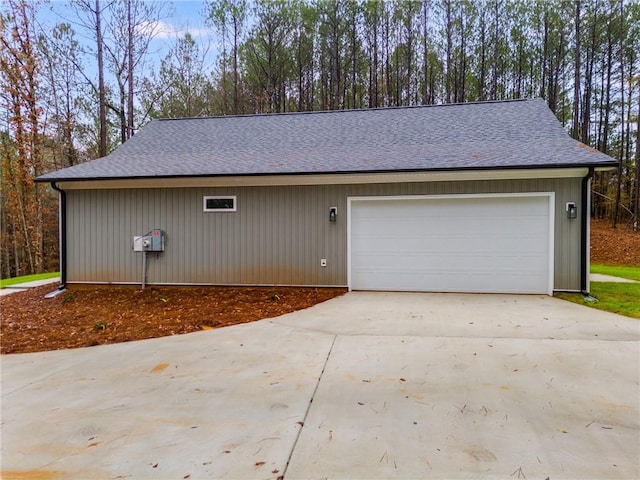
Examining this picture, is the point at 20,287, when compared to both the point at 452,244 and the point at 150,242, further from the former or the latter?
the point at 452,244

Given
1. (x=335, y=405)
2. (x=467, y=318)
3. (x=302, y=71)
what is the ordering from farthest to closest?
(x=302, y=71), (x=467, y=318), (x=335, y=405)

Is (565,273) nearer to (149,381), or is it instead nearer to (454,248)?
(454,248)

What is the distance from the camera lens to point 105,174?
728 centimetres

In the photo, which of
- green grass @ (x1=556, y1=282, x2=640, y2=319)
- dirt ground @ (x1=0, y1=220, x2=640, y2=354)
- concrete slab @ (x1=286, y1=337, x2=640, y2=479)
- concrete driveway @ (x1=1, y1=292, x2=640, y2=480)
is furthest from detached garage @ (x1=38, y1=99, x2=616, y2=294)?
concrete slab @ (x1=286, y1=337, x2=640, y2=479)

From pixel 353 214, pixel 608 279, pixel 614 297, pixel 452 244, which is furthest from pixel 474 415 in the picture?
pixel 608 279

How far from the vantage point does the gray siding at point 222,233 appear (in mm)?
7074

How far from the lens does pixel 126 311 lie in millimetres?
5742

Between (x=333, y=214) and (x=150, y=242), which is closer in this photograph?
(x=333, y=214)

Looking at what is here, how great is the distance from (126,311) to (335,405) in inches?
184

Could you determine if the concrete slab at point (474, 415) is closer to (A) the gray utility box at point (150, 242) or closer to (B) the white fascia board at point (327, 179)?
(B) the white fascia board at point (327, 179)

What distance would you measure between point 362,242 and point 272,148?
3472mm

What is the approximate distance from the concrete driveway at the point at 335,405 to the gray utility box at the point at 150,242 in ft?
12.1

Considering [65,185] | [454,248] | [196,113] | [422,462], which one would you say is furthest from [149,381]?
[196,113]

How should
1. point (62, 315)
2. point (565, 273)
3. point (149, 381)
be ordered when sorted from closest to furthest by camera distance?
point (149, 381)
point (62, 315)
point (565, 273)
